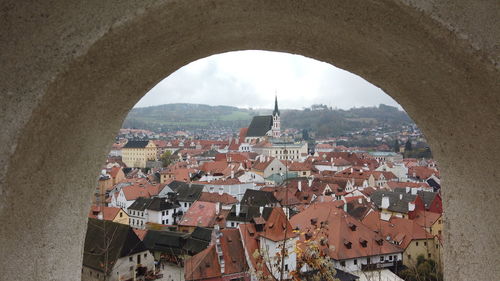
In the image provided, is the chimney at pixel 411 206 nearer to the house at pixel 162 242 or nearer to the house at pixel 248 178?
the house at pixel 162 242

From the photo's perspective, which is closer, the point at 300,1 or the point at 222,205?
the point at 300,1

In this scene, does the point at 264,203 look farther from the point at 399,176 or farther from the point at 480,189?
the point at 399,176

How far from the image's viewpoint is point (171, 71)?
1755mm

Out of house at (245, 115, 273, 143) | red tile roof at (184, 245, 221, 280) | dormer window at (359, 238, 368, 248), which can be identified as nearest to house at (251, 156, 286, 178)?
dormer window at (359, 238, 368, 248)

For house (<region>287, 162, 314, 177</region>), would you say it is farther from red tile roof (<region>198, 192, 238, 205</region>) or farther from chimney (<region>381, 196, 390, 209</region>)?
chimney (<region>381, 196, 390, 209</region>)

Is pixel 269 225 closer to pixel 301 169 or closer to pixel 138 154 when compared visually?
pixel 301 169

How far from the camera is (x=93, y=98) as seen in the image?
1399 mm

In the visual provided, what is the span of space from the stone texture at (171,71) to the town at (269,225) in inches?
15.3

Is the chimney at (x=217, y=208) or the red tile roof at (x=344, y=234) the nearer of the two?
the red tile roof at (x=344, y=234)

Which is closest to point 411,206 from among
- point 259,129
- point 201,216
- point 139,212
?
point 201,216

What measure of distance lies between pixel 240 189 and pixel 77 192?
36880 mm

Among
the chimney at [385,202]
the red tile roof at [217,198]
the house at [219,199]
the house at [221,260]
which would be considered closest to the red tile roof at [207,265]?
the house at [221,260]

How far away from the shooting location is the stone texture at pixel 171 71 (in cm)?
115

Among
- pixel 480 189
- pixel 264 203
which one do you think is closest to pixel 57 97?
pixel 480 189
